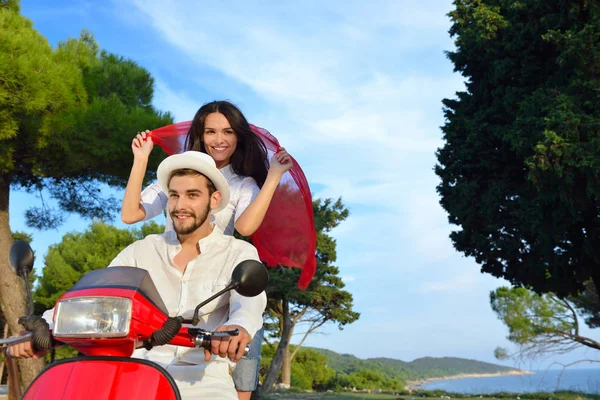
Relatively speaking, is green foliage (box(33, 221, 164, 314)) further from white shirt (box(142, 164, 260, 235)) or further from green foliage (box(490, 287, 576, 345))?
white shirt (box(142, 164, 260, 235))

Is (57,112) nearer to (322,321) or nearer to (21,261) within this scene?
(21,261)

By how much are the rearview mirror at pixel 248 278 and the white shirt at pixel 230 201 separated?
1.11 m

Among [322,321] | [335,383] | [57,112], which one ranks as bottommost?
[335,383]

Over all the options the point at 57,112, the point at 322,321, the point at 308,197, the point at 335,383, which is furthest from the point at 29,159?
the point at 335,383

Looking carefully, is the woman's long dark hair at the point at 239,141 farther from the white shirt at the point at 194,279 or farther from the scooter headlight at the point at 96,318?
the scooter headlight at the point at 96,318

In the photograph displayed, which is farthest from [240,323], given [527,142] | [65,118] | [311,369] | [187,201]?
[311,369]

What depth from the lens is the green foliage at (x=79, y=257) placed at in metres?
24.5

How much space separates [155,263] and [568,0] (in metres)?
11.9

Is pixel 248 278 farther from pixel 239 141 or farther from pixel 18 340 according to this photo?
pixel 239 141

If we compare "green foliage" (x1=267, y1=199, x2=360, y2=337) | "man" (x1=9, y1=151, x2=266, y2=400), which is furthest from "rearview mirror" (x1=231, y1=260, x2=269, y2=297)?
"green foliage" (x1=267, y1=199, x2=360, y2=337)

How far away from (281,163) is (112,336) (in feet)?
4.50

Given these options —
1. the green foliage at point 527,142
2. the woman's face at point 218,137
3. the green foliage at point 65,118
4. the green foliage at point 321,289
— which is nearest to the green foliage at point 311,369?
the green foliage at point 321,289

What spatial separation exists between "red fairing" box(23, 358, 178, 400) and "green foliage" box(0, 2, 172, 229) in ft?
29.4

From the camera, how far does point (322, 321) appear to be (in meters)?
25.4
